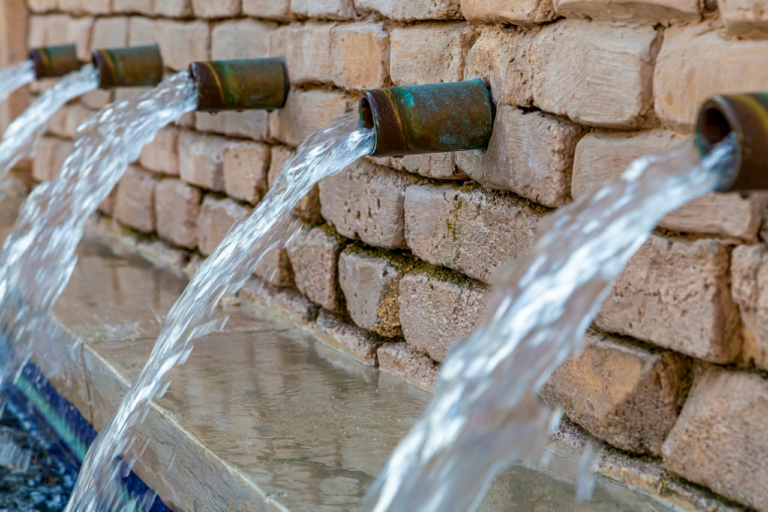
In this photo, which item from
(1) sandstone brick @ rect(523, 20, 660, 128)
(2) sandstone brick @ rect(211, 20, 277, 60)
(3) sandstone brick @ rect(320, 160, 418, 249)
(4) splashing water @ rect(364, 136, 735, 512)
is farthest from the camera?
(2) sandstone brick @ rect(211, 20, 277, 60)

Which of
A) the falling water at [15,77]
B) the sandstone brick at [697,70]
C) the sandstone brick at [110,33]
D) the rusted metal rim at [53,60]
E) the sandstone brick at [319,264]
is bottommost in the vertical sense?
the sandstone brick at [319,264]

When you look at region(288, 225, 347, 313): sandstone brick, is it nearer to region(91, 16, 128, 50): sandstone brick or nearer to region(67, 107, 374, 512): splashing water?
region(67, 107, 374, 512): splashing water

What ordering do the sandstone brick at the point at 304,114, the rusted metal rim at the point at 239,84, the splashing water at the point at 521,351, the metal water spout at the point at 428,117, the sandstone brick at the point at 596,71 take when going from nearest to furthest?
1. the splashing water at the point at 521,351
2. the sandstone brick at the point at 596,71
3. the metal water spout at the point at 428,117
4. the sandstone brick at the point at 304,114
5. the rusted metal rim at the point at 239,84

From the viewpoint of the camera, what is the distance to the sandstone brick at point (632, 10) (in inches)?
77.4

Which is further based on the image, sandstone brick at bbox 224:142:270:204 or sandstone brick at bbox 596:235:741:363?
sandstone brick at bbox 224:142:270:204

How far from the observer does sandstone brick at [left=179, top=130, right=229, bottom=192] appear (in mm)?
4188

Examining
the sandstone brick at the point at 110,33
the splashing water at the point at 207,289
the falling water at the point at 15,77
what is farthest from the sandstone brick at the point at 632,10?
the falling water at the point at 15,77

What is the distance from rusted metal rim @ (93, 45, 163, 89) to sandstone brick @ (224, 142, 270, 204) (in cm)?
64

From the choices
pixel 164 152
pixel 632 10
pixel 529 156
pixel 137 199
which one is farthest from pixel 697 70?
pixel 137 199

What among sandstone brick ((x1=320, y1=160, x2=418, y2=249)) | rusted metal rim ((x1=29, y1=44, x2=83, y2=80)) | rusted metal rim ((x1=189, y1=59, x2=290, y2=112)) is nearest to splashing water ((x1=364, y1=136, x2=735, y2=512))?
sandstone brick ((x1=320, y1=160, x2=418, y2=249))

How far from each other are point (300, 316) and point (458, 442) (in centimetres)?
192

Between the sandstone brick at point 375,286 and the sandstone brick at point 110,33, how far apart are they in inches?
100

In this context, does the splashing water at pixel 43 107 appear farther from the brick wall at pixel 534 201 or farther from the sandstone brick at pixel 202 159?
the brick wall at pixel 534 201

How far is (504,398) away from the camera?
172cm
